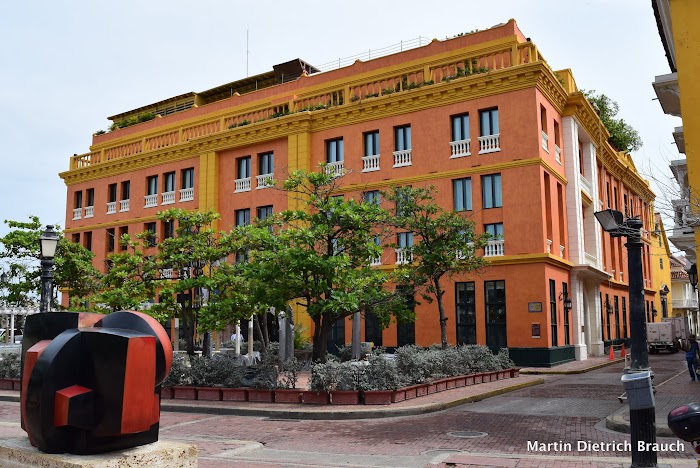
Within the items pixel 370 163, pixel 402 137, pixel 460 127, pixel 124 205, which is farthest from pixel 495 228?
pixel 124 205

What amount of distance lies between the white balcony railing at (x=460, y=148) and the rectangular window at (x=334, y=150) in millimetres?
5911

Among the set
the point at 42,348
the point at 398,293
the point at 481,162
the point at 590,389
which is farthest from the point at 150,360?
the point at 481,162

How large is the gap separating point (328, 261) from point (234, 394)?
4148 mm

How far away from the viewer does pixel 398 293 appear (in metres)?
18.3

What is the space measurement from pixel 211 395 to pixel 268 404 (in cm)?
189

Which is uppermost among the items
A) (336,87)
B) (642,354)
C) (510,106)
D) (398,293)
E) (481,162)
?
(336,87)

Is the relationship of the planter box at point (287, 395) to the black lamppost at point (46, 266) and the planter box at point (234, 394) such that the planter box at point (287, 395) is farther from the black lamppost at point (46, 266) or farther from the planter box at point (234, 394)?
the black lamppost at point (46, 266)

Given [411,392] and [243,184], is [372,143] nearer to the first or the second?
[243,184]

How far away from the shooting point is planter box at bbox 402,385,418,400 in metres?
15.3

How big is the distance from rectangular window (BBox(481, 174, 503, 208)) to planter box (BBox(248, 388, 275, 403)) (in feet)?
48.4

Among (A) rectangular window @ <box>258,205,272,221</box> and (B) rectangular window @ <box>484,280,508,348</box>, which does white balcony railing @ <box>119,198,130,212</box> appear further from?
(B) rectangular window @ <box>484,280,508,348</box>

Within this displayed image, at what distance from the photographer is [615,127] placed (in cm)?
4200

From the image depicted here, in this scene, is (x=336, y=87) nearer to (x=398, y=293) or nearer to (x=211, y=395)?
(x=398, y=293)

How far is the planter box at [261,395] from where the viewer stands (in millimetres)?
15539
